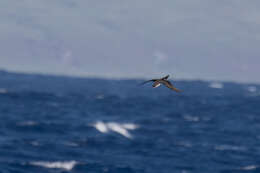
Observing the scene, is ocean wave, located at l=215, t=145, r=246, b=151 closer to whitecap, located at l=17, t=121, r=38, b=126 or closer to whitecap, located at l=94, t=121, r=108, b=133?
whitecap, located at l=94, t=121, r=108, b=133

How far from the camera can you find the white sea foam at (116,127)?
12028 centimetres

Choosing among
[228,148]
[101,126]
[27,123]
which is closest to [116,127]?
[101,126]

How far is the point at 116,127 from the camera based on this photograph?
129000 millimetres

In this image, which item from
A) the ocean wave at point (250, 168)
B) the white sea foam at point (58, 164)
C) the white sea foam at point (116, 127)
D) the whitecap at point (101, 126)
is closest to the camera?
the white sea foam at point (58, 164)

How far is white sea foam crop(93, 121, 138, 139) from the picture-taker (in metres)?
120

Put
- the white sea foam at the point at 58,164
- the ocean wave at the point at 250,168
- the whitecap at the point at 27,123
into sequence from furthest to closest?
the whitecap at the point at 27,123
the ocean wave at the point at 250,168
the white sea foam at the point at 58,164

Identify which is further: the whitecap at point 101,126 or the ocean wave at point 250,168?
the whitecap at point 101,126

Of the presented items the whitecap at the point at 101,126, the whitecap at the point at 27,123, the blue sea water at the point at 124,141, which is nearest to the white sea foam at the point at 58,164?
the blue sea water at the point at 124,141

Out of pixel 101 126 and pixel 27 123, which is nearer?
pixel 27 123

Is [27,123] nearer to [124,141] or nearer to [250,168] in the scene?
[124,141]

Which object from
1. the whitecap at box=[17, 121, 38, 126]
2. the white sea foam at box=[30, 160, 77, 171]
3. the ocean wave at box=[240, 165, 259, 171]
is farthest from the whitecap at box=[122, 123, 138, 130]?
the white sea foam at box=[30, 160, 77, 171]

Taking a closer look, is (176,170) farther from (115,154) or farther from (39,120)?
(39,120)

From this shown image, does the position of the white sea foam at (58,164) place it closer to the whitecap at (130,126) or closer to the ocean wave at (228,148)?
the ocean wave at (228,148)

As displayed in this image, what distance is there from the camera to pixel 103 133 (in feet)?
388
